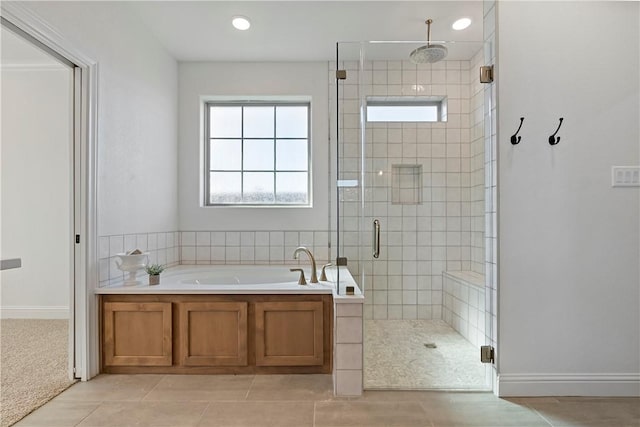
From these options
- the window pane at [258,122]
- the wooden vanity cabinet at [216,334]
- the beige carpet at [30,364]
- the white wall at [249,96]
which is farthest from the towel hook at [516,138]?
the beige carpet at [30,364]

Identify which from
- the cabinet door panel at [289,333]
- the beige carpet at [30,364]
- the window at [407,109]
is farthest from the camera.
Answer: the window at [407,109]

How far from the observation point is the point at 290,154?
361 centimetres

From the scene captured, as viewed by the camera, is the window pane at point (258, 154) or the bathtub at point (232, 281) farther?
the window pane at point (258, 154)

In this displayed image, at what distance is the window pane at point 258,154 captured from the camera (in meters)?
3.61

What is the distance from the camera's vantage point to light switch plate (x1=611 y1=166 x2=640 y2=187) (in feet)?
6.38

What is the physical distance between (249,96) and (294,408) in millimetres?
2817

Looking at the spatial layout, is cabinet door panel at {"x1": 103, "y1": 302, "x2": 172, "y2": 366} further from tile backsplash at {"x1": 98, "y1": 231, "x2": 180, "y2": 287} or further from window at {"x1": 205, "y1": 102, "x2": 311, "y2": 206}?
window at {"x1": 205, "y1": 102, "x2": 311, "y2": 206}

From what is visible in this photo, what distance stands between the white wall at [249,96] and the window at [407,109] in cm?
91

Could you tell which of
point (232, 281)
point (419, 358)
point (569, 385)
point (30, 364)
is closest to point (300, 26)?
point (232, 281)

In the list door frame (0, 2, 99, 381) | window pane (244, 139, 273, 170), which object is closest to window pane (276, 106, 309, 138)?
window pane (244, 139, 273, 170)

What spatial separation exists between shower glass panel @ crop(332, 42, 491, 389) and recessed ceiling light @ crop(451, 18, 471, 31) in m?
0.45

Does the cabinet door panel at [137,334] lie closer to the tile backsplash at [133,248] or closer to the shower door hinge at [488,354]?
the tile backsplash at [133,248]

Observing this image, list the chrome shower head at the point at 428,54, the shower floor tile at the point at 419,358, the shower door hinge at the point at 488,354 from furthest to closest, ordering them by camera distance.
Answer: the chrome shower head at the point at 428,54, the shower floor tile at the point at 419,358, the shower door hinge at the point at 488,354

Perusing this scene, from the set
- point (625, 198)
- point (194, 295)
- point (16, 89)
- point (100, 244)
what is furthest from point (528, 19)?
point (16, 89)
